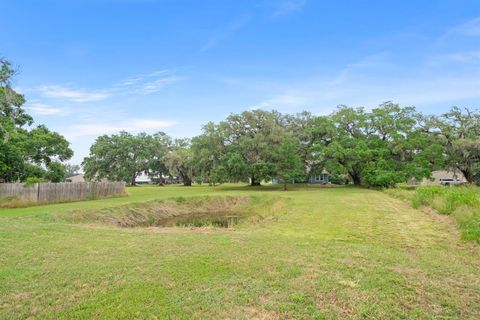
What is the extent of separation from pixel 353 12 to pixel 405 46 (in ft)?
14.3

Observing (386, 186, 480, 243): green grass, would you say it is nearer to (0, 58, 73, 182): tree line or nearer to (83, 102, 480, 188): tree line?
(83, 102, 480, 188): tree line

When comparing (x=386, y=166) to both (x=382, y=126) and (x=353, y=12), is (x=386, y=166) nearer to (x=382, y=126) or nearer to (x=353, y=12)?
(x=382, y=126)

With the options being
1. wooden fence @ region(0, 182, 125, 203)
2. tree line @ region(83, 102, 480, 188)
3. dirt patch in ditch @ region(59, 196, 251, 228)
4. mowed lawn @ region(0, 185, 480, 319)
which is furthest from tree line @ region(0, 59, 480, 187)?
mowed lawn @ region(0, 185, 480, 319)

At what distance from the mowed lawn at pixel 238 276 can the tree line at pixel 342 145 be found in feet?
74.5

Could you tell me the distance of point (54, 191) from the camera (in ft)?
56.4

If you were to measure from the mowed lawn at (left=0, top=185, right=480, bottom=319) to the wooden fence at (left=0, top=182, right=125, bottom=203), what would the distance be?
9.60 meters

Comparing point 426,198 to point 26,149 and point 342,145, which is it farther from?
point 26,149

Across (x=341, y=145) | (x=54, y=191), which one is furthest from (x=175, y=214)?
(x=341, y=145)

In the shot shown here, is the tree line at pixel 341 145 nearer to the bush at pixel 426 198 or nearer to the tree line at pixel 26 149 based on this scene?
the tree line at pixel 26 149

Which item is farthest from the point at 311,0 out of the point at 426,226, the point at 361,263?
the point at 361,263

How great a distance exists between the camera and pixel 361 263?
5.32m

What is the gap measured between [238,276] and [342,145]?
28.3 meters

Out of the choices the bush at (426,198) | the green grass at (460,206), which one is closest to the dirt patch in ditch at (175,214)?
the green grass at (460,206)

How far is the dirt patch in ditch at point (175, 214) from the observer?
13.5m
